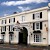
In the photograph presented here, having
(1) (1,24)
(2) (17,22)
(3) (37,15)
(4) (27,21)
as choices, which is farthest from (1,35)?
(3) (37,15)

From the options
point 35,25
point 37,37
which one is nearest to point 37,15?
point 35,25

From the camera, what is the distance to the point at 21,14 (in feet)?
152

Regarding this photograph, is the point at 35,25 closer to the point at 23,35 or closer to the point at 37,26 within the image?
the point at 37,26

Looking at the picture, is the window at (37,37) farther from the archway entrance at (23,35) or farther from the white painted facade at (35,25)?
the archway entrance at (23,35)

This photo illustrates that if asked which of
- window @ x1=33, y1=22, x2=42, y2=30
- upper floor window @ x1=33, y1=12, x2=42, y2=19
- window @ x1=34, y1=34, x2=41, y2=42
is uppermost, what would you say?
upper floor window @ x1=33, y1=12, x2=42, y2=19

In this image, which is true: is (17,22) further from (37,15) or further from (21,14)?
(37,15)

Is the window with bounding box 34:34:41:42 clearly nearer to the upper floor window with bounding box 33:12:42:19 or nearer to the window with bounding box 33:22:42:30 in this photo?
the window with bounding box 33:22:42:30

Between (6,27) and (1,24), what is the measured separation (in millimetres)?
2126

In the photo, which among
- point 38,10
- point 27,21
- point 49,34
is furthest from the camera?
point 27,21

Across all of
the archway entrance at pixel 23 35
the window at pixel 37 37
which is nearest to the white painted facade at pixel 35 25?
the window at pixel 37 37

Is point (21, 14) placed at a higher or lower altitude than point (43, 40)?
higher

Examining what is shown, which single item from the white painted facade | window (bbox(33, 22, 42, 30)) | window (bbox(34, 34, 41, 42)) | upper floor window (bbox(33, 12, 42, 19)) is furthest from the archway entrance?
upper floor window (bbox(33, 12, 42, 19))

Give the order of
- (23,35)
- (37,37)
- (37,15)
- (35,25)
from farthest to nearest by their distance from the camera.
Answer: (23,35), (35,25), (37,37), (37,15)

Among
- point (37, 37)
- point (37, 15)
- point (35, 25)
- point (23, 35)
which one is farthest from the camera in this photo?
point (23, 35)
